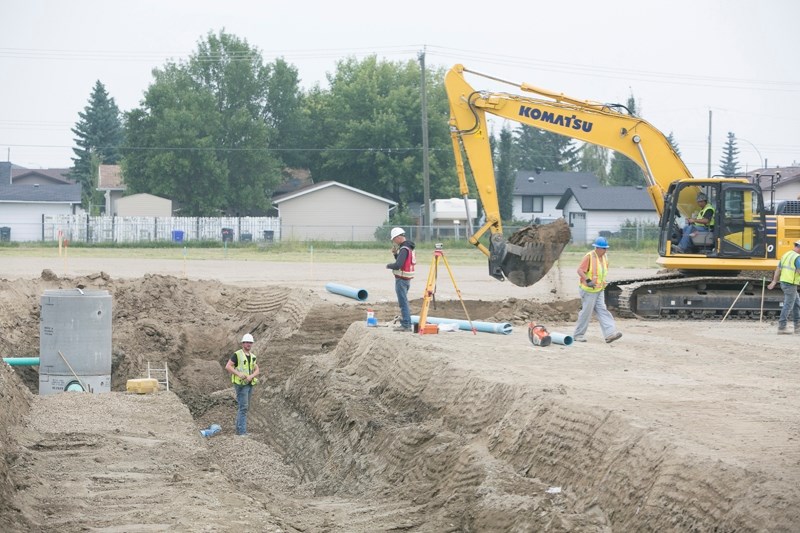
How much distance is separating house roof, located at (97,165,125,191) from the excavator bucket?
6226cm

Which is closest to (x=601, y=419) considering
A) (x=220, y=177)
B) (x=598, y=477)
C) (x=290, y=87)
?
(x=598, y=477)

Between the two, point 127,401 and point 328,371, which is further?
point 328,371

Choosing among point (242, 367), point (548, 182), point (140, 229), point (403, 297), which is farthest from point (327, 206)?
point (242, 367)

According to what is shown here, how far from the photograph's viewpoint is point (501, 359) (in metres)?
15.6

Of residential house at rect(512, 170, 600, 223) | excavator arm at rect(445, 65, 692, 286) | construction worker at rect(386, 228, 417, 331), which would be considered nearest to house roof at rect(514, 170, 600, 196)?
residential house at rect(512, 170, 600, 223)

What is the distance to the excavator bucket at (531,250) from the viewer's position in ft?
71.5

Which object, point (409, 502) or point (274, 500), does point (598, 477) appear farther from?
point (274, 500)

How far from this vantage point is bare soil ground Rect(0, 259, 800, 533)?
9031 mm

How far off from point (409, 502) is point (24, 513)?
363cm

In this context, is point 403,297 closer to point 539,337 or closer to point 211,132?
point 539,337

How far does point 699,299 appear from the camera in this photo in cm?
2297

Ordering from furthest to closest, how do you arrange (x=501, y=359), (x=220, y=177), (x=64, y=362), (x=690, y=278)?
(x=220, y=177), (x=690, y=278), (x=64, y=362), (x=501, y=359)

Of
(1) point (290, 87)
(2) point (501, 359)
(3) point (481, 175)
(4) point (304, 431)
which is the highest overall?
(1) point (290, 87)

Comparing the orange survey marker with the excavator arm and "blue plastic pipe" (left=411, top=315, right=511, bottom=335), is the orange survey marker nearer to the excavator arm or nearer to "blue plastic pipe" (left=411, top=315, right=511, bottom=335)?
"blue plastic pipe" (left=411, top=315, right=511, bottom=335)
